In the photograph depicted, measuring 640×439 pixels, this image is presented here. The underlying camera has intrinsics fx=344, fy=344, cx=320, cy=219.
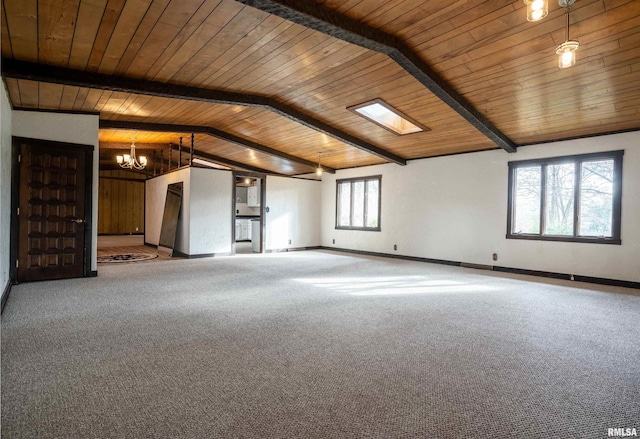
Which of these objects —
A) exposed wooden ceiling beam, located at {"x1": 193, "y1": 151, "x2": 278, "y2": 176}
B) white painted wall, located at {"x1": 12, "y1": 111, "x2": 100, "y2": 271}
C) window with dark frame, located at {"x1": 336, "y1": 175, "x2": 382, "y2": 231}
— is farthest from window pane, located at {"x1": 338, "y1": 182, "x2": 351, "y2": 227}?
white painted wall, located at {"x1": 12, "y1": 111, "x2": 100, "y2": 271}

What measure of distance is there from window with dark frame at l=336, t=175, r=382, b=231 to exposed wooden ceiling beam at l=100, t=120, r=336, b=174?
4.03 ft

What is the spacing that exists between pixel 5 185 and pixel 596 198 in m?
8.87

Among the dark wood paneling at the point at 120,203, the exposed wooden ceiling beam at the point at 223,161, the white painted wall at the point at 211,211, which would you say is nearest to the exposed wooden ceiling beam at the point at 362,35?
the white painted wall at the point at 211,211

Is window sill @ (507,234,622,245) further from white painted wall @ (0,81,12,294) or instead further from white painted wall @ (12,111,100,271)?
white painted wall @ (0,81,12,294)

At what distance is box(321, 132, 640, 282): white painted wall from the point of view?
5559 mm

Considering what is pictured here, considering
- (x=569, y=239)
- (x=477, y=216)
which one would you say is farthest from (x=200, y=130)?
(x=569, y=239)

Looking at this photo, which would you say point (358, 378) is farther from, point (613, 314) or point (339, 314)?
point (613, 314)

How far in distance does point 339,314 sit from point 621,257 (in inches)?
198

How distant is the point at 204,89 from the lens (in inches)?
210

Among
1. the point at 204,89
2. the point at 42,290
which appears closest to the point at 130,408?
the point at 42,290

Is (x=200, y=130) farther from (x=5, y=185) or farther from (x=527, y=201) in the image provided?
(x=527, y=201)

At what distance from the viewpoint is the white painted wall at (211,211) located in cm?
848

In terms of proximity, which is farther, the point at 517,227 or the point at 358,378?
the point at 517,227

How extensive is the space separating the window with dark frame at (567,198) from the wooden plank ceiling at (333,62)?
0.52 m
